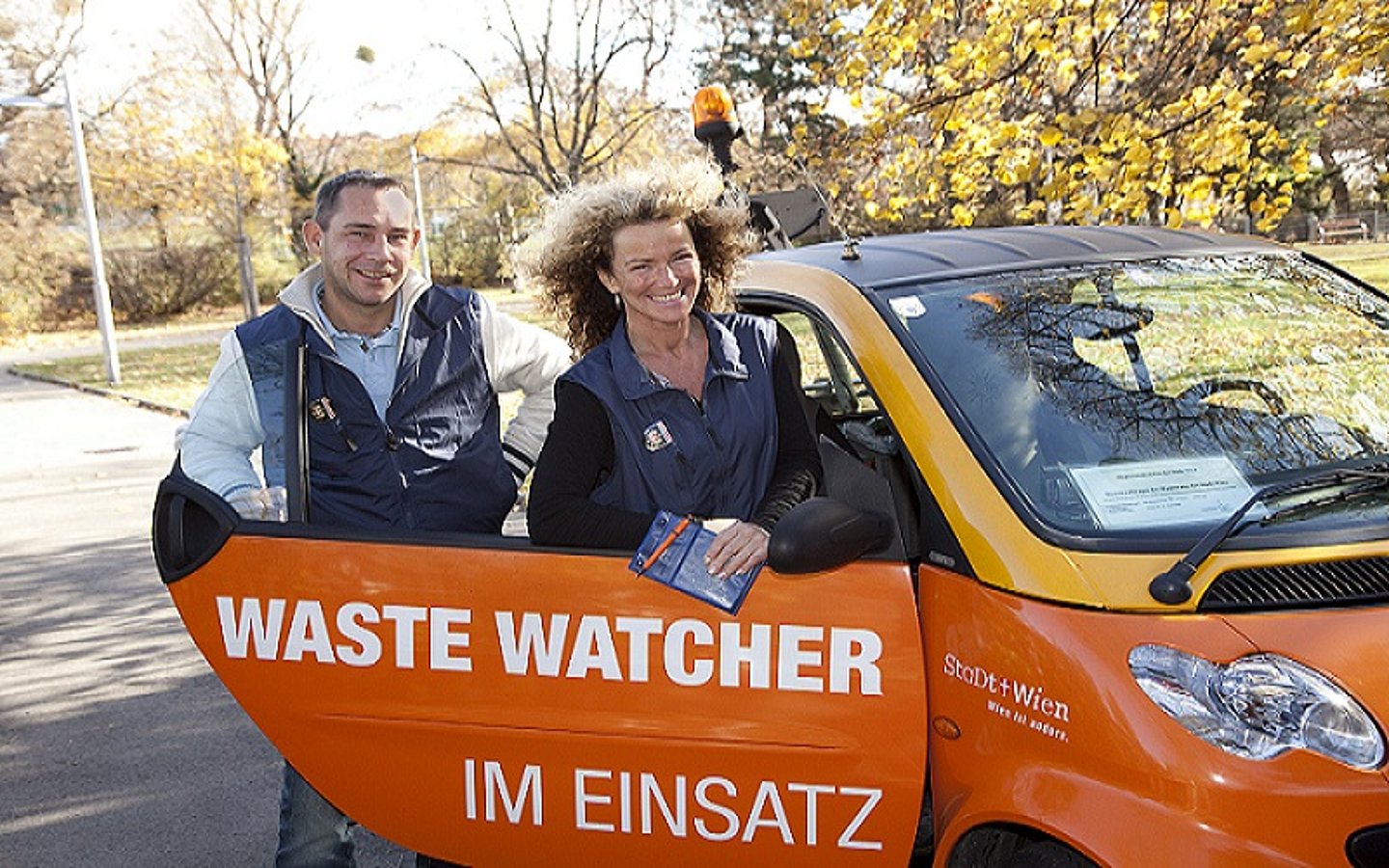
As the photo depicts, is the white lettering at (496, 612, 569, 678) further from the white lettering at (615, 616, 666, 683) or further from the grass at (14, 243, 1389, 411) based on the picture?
the grass at (14, 243, 1389, 411)

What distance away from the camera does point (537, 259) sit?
10.6ft

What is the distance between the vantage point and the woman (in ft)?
8.98

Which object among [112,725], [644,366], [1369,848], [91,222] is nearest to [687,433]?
[644,366]

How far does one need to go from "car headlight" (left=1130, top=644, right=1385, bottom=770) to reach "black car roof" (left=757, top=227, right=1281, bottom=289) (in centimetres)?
120

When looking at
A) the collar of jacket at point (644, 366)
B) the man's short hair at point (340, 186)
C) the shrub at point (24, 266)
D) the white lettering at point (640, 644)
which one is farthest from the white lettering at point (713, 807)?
the shrub at point (24, 266)

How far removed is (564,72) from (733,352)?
64.7ft

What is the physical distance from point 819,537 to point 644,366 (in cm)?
74

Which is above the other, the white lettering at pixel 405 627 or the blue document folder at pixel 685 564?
the blue document folder at pixel 685 564

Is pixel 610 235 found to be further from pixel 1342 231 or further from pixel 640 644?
pixel 1342 231

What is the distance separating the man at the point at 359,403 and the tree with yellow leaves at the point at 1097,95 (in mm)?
4087

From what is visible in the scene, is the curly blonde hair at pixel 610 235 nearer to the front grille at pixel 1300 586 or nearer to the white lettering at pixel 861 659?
the white lettering at pixel 861 659

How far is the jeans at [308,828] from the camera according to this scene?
3074mm

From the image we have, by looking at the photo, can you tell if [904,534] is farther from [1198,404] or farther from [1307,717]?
[1307,717]

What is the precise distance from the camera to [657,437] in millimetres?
2812
